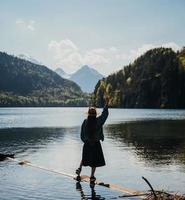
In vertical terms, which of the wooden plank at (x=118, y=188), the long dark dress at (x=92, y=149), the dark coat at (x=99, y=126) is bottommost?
the wooden plank at (x=118, y=188)

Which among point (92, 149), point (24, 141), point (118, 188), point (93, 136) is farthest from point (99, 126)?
point (24, 141)

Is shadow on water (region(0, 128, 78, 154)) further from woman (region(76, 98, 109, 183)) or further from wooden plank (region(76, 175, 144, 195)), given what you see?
woman (region(76, 98, 109, 183))

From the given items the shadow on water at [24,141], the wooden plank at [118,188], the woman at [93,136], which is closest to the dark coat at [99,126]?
the woman at [93,136]

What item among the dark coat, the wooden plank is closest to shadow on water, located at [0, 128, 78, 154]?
the wooden plank

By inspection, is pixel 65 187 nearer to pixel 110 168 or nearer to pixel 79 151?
pixel 110 168

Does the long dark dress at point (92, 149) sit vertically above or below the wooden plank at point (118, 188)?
above

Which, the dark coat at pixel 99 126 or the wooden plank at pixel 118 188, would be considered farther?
the dark coat at pixel 99 126

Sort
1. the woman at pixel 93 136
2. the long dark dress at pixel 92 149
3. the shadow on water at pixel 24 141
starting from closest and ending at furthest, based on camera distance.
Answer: the woman at pixel 93 136 → the long dark dress at pixel 92 149 → the shadow on water at pixel 24 141

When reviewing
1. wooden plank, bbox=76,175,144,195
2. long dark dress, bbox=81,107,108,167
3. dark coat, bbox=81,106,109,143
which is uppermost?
dark coat, bbox=81,106,109,143

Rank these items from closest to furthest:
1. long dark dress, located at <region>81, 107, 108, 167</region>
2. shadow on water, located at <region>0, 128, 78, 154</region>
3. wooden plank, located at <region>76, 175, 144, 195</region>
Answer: wooden plank, located at <region>76, 175, 144, 195</region>, long dark dress, located at <region>81, 107, 108, 167</region>, shadow on water, located at <region>0, 128, 78, 154</region>

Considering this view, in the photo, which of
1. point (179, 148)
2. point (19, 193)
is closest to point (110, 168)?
point (19, 193)

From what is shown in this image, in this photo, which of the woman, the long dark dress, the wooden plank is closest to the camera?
the wooden plank

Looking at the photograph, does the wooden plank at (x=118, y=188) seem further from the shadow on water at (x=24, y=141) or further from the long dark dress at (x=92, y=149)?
the shadow on water at (x=24, y=141)

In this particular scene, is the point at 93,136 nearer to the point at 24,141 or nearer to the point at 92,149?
the point at 92,149
